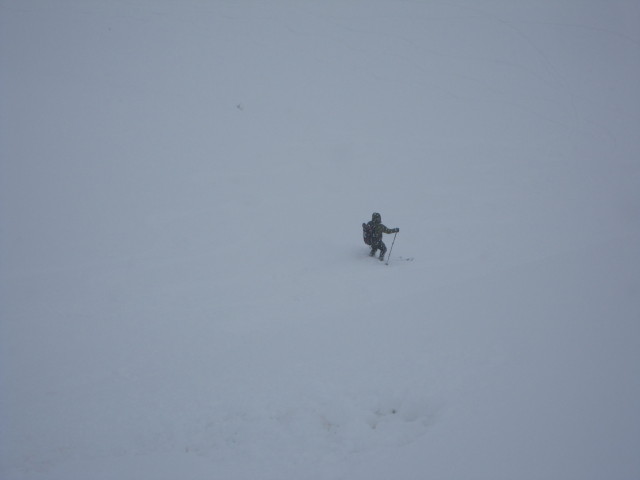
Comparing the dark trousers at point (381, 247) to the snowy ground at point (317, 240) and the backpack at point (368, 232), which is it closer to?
the backpack at point (368, 232)

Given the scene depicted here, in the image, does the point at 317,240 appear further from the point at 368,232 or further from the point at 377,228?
the point at 377,228

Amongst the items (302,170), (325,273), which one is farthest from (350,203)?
(325,273)

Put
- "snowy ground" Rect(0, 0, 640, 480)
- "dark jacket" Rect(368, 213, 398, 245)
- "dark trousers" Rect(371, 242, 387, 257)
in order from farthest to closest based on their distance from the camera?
"dark trousers" Rect(371, 242, 387, 257), "dark jacket" Rect(368, 213, 398, 245), "snowy ground" Rect(0, 0, 640, 480)

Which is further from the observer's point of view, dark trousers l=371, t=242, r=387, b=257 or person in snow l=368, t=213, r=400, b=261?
dark trousers l=371, t=242, r=387, b=257

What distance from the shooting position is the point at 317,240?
27.4 ft

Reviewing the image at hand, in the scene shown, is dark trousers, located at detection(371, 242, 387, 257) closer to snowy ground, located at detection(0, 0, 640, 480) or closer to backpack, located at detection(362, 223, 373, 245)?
backpack, located at detection(362, 223, 373, 245)

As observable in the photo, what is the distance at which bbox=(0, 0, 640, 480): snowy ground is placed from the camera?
400 centimetres

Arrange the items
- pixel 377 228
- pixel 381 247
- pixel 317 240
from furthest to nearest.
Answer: pixel 317 240 → pixel 381 247 → pixel 377 228

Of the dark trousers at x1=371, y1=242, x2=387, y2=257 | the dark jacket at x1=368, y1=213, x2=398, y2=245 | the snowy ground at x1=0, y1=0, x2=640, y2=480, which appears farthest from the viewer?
the dark trousers at x1=371, y1=242, x2=387, y2=257

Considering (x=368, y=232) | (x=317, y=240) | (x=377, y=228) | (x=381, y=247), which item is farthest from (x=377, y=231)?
(x=317, y=240)

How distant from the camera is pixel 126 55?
13305mm

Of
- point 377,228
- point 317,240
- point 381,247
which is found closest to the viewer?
point 377,228

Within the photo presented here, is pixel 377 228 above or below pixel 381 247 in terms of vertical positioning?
above

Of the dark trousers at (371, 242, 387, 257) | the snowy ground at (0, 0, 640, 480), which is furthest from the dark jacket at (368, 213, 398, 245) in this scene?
the snowy ground at (0, 0, 640, 480)
